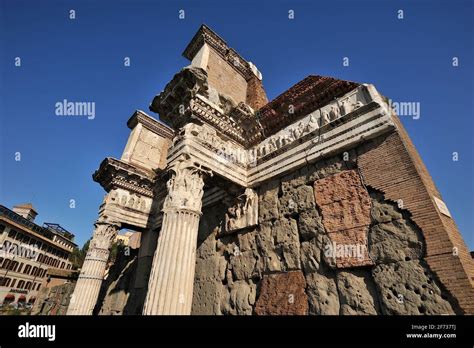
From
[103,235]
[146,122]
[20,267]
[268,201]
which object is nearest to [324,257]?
[268,201]

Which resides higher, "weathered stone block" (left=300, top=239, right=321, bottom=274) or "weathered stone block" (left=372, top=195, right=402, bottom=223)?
"weathered stone block" (left=372, top=195, right=402, bottom=223)

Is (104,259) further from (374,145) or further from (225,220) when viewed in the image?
(374,145)

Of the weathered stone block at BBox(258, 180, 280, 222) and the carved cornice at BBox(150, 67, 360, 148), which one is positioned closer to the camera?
the carved cornice at BBox(150, 67, 360, 148)

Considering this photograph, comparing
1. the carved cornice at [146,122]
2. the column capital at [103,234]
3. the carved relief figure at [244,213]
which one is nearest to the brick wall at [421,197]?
the carved relief figure at [244,213]

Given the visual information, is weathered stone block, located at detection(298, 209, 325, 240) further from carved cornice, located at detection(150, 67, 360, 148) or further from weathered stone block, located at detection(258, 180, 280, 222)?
carved cornice, located at detection(150, 67, 360, 148)

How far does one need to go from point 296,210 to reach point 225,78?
520cm

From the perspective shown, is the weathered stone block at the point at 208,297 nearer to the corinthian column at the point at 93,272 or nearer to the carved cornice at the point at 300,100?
the carved cornice at the point at 300,100

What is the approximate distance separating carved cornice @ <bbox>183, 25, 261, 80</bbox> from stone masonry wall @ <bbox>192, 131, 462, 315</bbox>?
4.98 m

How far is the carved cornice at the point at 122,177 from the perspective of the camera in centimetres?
1000

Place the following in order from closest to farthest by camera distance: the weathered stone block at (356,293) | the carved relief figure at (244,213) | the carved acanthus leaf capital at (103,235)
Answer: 1. the weathered stone block at (356,293)
2. the carved relief figure at (244,213)
3. the carved acanthus leaf capital at (103,235)

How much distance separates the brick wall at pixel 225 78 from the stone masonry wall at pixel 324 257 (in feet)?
11.8

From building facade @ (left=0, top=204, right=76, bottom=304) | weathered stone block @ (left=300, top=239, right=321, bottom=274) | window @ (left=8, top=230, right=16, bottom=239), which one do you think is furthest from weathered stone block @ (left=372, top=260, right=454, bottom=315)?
window @ (left=8, top=230, right=16, bottom=239)

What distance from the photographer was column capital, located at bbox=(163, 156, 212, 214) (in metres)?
4.62
